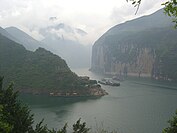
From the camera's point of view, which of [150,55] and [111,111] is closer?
[111,111]

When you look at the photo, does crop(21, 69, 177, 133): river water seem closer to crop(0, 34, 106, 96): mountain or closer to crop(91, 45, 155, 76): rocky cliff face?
crop(0, 34, 106, 96): mountain

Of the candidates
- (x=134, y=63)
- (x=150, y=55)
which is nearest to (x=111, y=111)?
(x=150, y=55)

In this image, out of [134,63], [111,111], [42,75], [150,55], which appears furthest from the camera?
[134,63]

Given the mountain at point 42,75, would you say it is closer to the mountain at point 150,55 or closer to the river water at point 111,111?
the river water at point 111,111

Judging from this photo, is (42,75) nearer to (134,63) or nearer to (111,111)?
(111,111)

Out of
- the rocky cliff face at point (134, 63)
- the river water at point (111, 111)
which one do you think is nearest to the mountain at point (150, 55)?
the rocky cliff face at point (134, 63)

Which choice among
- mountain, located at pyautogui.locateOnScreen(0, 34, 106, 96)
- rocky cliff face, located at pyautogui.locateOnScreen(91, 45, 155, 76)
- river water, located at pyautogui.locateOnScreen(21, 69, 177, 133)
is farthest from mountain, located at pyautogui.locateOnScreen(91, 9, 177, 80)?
river water, located at pyautogui.locateOnScreen(21, 69, 177, 133)

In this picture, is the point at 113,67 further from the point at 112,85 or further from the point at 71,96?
the point at 71,96
